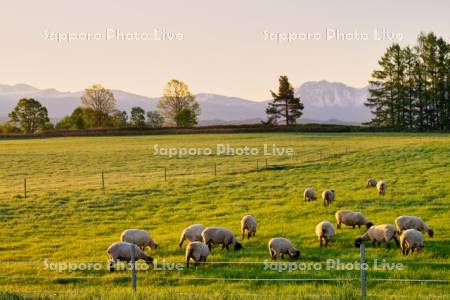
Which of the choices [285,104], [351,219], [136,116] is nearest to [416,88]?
[285,104]

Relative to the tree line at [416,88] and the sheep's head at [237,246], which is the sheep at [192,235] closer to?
the sheep's head at [237,246]

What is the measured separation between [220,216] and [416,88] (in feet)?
294

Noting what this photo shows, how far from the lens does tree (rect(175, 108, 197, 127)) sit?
128625 mm

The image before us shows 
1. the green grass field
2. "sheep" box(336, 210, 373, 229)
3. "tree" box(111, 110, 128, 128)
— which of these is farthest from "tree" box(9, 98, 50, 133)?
"sheep" box(336, 210, 373, 229)

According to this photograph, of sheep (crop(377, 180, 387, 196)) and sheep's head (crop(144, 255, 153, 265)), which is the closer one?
sheep's head (crop(144, 255, 153, 265))

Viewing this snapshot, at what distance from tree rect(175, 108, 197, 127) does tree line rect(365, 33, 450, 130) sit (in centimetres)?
4508

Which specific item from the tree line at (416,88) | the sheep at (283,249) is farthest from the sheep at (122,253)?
the tree line at (416,88)

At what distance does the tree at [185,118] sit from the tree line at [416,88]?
1775 inches

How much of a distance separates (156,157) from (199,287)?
51666 mm

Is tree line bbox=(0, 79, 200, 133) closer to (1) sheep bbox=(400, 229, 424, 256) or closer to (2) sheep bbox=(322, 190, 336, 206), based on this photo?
(2) sheep bbox=(322, 190, 336, 206)

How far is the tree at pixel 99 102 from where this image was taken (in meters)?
138

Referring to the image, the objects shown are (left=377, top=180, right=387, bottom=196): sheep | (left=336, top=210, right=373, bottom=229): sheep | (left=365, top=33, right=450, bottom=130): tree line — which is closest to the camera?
(left=336, top=210, right=373, bottom=229): sheep

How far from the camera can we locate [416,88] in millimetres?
108125

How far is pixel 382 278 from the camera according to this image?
55.3 ft
